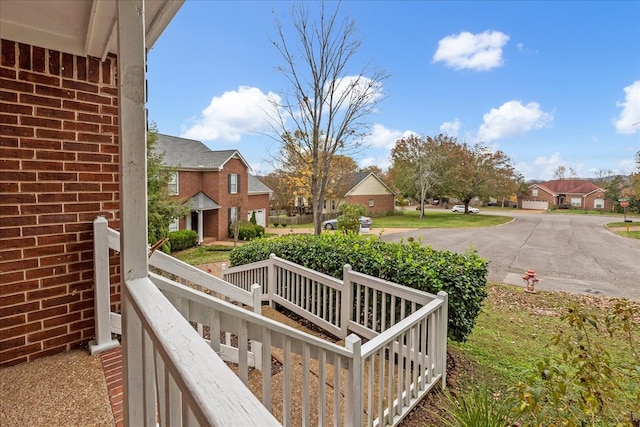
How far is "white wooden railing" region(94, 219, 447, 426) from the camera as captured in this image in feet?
1.98

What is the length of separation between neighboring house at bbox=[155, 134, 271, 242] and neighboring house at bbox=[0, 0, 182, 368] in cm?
1429

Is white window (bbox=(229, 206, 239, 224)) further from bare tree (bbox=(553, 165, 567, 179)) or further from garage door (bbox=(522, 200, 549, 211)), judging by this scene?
garage door (bbox=(522, 200, 549, 211))

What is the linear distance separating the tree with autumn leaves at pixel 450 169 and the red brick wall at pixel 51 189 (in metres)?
27.3

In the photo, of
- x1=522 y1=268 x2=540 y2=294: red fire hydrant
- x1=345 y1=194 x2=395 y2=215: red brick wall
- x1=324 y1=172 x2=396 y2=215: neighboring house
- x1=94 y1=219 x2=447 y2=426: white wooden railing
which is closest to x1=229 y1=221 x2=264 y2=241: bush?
x1=324 y1=172 x2=396 y2=215: neighboring house

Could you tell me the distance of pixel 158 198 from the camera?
12.5 meters

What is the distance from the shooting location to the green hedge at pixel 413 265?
11.8 ft

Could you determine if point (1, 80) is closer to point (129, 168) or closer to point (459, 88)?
point (129, 168)

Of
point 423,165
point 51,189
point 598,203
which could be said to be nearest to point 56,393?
point 51,189

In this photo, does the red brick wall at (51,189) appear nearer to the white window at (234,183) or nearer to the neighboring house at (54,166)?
the neighboring house at (54,166)

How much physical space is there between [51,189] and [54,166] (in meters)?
0.17

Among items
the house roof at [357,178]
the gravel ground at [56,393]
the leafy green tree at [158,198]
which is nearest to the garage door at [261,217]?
the leafy green tree at [158,198]

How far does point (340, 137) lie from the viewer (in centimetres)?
881

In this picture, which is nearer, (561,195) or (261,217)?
(261,217)

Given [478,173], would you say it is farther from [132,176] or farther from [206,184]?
[132,176]
